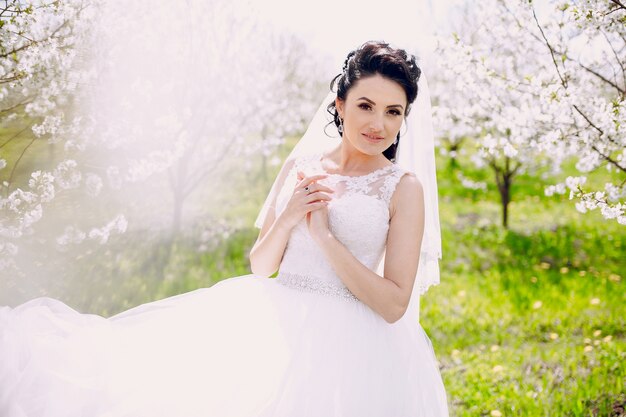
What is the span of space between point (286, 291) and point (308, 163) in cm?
75

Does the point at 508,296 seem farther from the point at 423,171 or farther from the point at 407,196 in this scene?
the point at 407,196

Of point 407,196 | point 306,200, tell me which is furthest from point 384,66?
point 306,200

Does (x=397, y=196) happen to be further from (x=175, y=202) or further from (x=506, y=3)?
(x=175, y=202)

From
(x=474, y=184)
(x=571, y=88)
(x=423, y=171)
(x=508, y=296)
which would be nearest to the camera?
(x=423, y=171)

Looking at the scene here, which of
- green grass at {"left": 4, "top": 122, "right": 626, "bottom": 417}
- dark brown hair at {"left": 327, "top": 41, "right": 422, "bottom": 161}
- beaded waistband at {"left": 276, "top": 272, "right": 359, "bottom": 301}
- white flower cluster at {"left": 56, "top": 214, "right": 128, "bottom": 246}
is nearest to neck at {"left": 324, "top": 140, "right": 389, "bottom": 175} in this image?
dark brown hair at {"left": 327, "top": 41, "right": 422, "bottom": 161}

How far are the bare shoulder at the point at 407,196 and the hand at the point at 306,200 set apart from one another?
12.0 inches

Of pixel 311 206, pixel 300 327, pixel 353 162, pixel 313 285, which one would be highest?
pixel 353 162

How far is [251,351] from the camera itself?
2.56 metres

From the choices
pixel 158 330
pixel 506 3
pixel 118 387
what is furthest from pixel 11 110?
Result: pixel 506 3

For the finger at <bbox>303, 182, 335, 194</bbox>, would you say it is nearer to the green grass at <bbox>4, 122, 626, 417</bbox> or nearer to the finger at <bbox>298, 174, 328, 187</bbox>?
the finger at <bbox>298, 174, 328, 187</bbox>

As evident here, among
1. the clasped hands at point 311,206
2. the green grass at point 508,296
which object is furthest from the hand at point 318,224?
the green grass at point 508,296

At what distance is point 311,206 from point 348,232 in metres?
0.22

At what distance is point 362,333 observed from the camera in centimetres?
257

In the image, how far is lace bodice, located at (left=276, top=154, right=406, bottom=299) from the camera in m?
2.67
